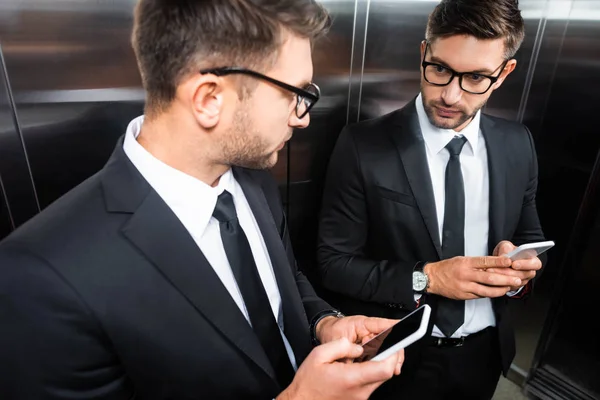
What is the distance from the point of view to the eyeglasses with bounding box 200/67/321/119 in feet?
3.26

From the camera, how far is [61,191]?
1573mm

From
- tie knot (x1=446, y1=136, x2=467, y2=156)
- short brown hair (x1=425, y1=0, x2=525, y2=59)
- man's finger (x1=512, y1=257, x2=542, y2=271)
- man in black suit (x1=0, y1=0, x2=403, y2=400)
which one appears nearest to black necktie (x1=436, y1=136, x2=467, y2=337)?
tie knot (x1=446, y1=136, x2=467, y2=156)

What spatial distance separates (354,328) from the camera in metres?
1.32

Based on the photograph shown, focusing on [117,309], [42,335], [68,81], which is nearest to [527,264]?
[117,309]

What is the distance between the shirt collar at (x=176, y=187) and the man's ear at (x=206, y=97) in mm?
167

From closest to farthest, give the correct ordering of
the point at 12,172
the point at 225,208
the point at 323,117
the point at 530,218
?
the point at 225,208
the point at 12,172
the point at 530,218
the point at 323,117

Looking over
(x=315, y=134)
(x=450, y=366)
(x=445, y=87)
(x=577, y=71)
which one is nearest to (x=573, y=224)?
(x=577, y=71)

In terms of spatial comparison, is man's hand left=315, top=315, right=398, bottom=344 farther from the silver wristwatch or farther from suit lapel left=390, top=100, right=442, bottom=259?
suit lapel left=390, top=100, right=442, bottom=259

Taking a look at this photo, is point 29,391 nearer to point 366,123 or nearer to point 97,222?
point 97,222

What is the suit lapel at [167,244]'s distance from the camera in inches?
39.9

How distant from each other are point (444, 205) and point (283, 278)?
770 millimetres

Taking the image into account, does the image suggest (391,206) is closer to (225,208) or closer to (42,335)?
(225,208)

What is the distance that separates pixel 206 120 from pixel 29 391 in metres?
0.75

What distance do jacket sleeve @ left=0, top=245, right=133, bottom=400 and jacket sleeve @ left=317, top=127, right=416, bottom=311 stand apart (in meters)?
1.03
